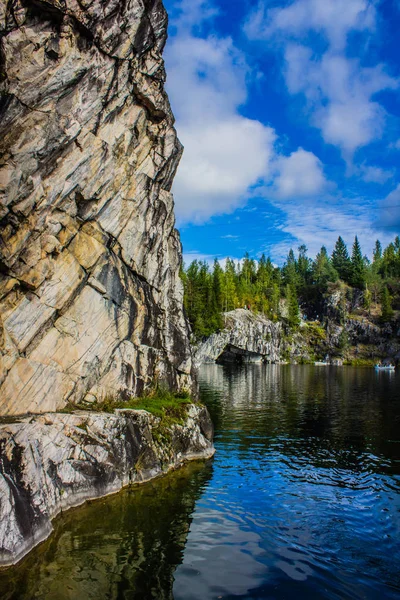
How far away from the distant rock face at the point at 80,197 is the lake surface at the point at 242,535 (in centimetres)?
630

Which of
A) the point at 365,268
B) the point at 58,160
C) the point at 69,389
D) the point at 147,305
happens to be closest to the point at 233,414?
the point at 147,305

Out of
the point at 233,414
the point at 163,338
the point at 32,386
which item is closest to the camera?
the point at 32,386

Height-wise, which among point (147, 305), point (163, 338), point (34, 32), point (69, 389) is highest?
point (34, 32)

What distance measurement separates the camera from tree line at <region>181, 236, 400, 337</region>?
10000 centimetres

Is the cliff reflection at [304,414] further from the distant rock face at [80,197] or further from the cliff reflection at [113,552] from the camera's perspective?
the cliff reflection at [113,552]

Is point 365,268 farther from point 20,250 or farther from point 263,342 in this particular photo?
point 20,250

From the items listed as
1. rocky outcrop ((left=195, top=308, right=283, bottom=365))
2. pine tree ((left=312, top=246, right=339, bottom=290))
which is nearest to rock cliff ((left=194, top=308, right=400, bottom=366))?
rocky outcrop ((left=195, top=308, right=283, bottom=365))

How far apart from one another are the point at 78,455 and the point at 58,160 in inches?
507

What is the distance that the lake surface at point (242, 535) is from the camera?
1231 centimetres

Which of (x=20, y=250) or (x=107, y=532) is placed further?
(x=20, y=250)

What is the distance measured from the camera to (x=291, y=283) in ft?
555

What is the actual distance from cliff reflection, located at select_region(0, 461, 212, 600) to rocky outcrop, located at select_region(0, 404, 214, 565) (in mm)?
607

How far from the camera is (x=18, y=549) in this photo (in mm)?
13062

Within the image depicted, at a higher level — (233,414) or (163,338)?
(163,338)
